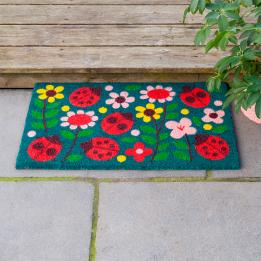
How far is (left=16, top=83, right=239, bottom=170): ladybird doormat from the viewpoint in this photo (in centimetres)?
206

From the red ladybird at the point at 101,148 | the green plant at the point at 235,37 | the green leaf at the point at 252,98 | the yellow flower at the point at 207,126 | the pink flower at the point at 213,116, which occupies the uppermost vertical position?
the green plant at the point at 235,37

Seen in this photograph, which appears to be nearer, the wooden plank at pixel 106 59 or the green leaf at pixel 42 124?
Answer: the green leaf at pixel 42 124

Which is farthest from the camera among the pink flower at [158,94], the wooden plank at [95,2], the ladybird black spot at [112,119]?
the wooden plank at [95,2]

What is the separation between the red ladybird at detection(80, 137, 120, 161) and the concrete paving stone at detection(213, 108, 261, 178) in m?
0.47

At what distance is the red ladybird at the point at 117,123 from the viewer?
219cm

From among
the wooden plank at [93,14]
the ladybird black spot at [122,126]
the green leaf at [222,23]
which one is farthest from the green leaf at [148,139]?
the wooden plank at [93,14]

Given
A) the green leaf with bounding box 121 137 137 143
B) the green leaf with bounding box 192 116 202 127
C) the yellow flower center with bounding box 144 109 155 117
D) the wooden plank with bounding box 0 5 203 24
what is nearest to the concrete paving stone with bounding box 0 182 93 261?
the green leaf with bounding box 121 137 137 143

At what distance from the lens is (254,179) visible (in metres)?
2.00

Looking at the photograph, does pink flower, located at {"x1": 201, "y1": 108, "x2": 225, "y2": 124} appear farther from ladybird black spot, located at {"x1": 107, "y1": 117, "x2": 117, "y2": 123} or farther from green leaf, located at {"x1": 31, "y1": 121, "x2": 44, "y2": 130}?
green leaf, located at {"x1": 31, "y1": 121, "x2": 44, "y2": 130}

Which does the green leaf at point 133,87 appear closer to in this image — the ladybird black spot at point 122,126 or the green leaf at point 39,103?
the ladybird black spot at point 122,126

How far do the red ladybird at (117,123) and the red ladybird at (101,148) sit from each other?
0.21 feet

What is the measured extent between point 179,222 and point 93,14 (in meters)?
1.40

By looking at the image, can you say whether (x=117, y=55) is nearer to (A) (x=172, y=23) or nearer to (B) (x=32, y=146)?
(A) (x=172, y=23)

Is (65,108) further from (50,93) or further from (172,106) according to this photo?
(172,106)
